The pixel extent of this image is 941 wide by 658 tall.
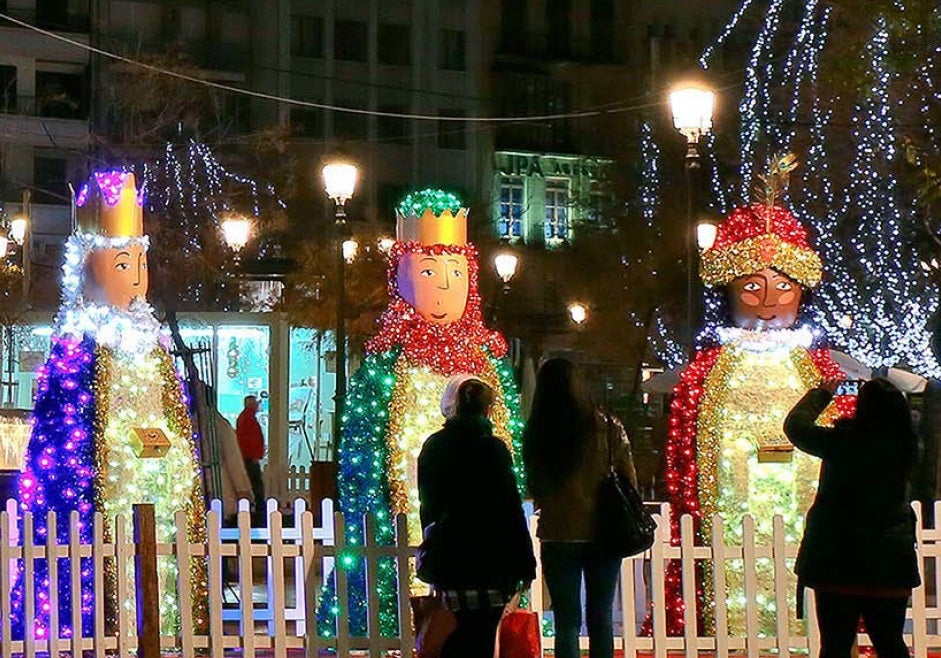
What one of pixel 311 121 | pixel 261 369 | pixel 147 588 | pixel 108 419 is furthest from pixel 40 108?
pixel 147 588

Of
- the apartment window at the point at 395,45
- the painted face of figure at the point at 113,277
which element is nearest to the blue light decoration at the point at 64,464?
the painted face of figure at the point at 113,277

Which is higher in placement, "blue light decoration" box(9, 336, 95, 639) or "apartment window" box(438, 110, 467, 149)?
"apartment window" box(438, 110, 467, 149)

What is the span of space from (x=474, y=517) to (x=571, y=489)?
582 millimetres

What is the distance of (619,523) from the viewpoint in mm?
9836

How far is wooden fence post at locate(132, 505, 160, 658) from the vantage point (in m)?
10.9

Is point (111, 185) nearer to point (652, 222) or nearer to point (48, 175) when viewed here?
point (652, 222)

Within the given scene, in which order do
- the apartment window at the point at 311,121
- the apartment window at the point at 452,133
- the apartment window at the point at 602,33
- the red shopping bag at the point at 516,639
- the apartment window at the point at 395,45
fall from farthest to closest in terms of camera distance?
the apartment window at the point at 602,33
the apartment window at the point at 395,45
the apartment window at the point at 452,133
the apartment window at the point at 311,121
the red shopping bag at the point at 516,639

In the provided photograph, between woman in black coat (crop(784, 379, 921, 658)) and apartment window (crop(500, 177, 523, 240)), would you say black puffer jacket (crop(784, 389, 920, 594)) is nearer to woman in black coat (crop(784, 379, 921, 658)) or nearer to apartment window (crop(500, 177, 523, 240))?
woman in black coat (crop(784, 379, 921, 658))

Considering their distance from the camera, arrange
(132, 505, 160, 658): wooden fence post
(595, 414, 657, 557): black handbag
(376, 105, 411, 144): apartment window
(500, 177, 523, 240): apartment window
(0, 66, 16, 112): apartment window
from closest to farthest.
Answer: (595, 414, 657, 557): black handbag, (132, 505, 160, 658): wooden fence post, (0, 66, 16, 112): apartment window, (376, 105, 411, 144): apartment window, (500, 177, 523, 240): apartment window

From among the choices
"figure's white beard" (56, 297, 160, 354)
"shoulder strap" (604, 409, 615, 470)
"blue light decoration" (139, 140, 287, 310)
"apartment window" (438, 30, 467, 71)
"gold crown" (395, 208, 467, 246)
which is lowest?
"shoulder strap" (604, 409, 615, 470)

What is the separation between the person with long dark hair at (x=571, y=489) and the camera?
32.2ft

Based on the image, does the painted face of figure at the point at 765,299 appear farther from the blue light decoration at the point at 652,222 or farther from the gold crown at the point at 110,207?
the blue light decoration at the point at 652,222

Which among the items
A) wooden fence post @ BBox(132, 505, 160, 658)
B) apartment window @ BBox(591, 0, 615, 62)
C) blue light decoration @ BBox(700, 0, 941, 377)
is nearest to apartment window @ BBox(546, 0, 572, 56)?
apartment window @ BBox(591, 0, 615, 62)

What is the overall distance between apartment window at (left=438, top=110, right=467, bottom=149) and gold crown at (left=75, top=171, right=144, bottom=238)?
42.6 m
